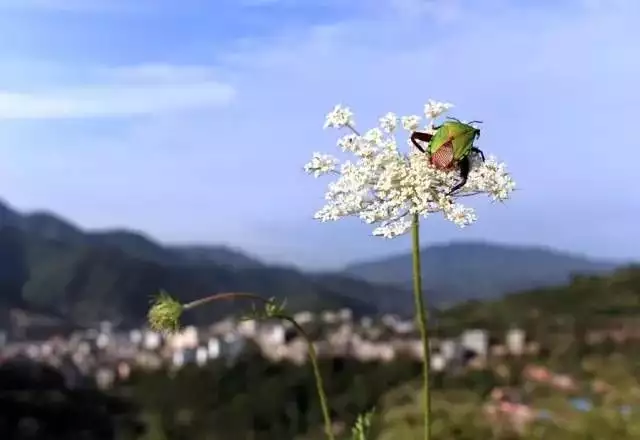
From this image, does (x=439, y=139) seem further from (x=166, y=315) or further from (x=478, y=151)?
(x=166, y=315)

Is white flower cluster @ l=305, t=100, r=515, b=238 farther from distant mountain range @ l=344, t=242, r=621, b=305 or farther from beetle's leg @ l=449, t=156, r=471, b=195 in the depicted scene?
distant mountain range @ l=344, t=242, r=621, b=305

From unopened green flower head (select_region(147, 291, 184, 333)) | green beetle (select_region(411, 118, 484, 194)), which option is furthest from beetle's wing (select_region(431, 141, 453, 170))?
unopened green flower head (select_region(147, 291, 184, 333))

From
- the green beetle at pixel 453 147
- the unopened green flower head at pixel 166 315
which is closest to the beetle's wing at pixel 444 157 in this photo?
the green beetle at pixel 453 147

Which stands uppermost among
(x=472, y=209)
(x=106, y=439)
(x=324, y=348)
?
(x=472, y=209)

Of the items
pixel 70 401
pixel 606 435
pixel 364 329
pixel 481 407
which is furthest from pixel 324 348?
pixel 606 435

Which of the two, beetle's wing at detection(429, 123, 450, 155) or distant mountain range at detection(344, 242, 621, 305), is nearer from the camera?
beetle's wing at detection(429, 123, 450, 155)

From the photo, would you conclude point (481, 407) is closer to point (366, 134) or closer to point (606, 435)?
point (606, 435)

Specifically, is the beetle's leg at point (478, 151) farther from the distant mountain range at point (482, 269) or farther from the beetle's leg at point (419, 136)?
the distant mountain range at point (482, 269)
